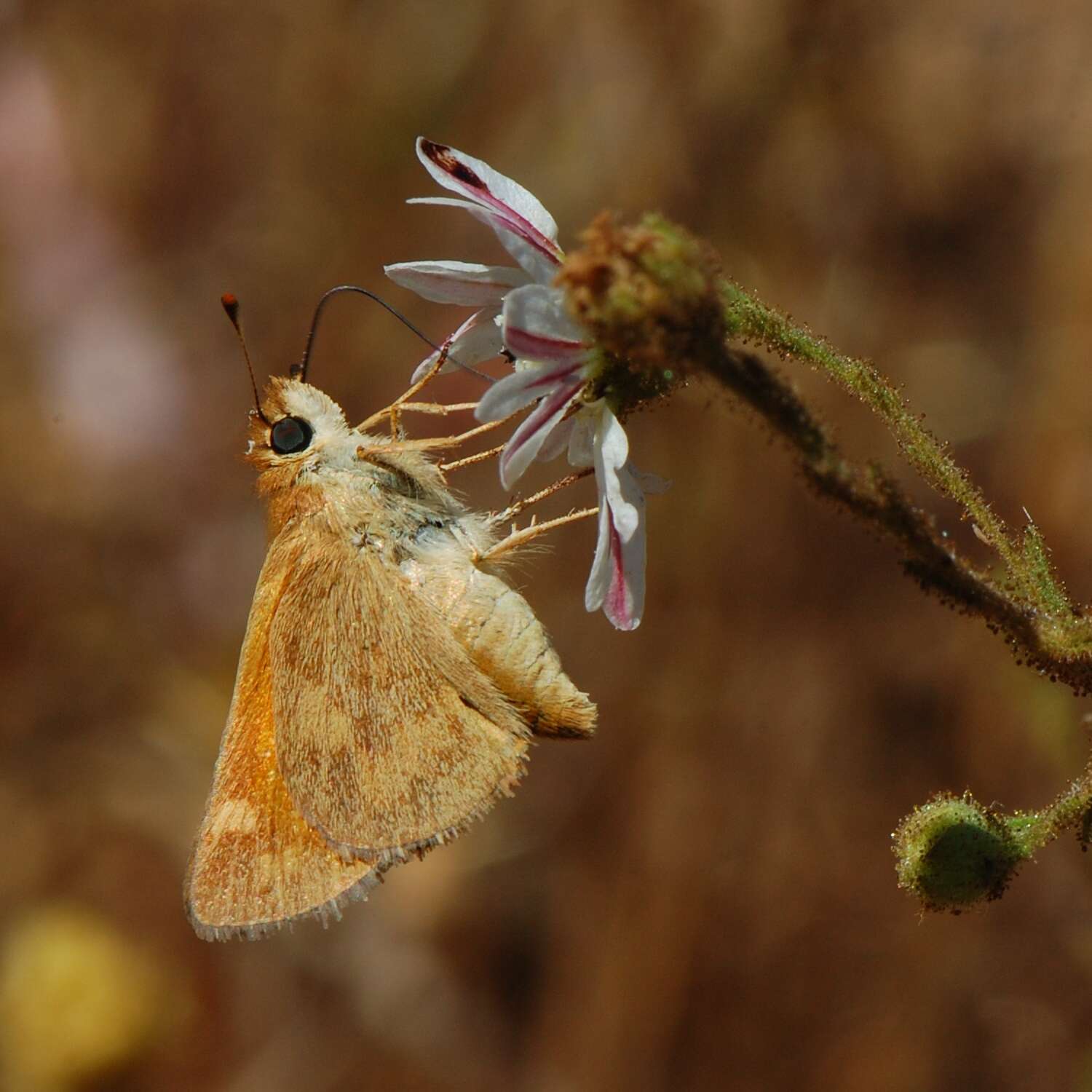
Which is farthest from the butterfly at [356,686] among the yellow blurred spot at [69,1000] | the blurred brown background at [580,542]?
the yellow blurred spot at [69,1000]

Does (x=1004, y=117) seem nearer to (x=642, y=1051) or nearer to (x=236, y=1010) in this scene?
(x=642, y=1051)

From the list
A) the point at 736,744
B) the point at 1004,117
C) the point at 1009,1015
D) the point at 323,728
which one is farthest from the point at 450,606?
the point at 1004,117

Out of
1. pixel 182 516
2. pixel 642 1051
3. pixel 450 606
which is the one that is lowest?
pixel 642 1051

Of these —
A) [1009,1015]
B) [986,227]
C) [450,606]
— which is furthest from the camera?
[986,227]

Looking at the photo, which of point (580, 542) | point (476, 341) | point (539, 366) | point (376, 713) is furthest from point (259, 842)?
point (580, 542)

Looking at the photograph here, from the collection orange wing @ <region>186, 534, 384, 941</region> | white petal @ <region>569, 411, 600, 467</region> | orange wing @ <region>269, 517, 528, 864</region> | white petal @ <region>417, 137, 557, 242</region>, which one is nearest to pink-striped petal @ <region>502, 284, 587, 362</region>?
white petal @ <region>569, 411, 600, 467</region>

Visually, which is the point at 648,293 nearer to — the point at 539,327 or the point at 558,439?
the point at 539,327

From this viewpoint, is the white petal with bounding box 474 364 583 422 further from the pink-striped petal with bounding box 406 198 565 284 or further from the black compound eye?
the black compound eye
